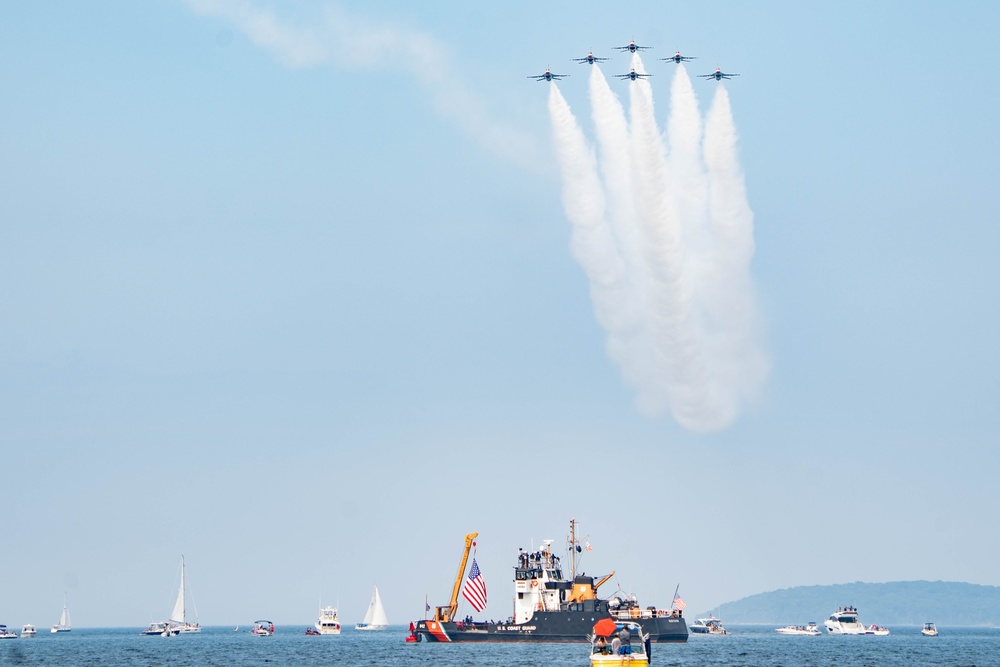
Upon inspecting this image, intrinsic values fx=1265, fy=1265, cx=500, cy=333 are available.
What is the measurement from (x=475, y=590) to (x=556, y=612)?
12.5m

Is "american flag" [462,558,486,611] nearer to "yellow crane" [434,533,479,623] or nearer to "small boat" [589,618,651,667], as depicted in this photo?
"yellow crane" [434,533,479,623]

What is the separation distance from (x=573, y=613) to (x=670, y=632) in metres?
15.9

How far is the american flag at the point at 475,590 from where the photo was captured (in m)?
146

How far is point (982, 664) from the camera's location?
12738 centimetres

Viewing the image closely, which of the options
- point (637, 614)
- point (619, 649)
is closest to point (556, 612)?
point (637, 614)

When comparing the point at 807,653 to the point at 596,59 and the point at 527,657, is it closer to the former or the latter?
the point at 527,657

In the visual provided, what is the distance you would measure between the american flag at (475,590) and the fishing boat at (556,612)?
2862mm

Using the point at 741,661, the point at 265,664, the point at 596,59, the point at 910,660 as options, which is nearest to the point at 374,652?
the point at 265,664

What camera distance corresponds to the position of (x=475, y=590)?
482ft

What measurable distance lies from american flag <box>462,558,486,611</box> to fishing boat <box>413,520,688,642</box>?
2862 mm

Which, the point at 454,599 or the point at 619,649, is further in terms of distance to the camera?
the point at 454,599

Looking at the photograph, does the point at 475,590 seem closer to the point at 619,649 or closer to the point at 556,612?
the point at 556,612

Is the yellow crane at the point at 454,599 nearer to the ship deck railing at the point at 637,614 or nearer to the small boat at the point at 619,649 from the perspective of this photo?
the ship deck railing at the point at 637,614

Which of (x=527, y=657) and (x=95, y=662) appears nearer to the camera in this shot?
(x=527, y=657)
